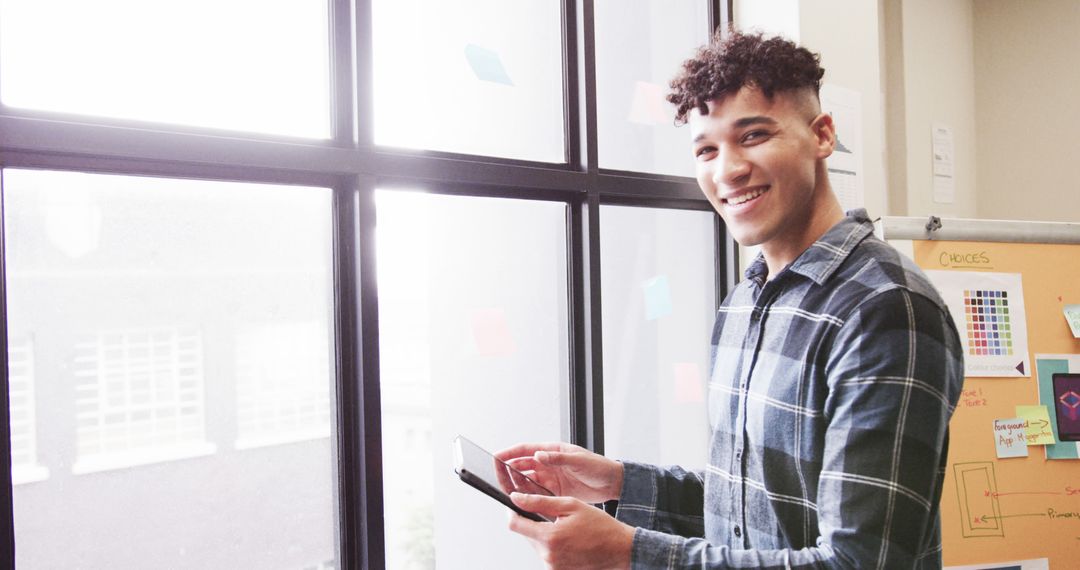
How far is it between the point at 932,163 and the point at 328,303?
241cm

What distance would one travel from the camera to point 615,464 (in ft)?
4.06

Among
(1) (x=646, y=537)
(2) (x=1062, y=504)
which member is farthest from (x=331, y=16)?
(2) (x=1062, y=504)

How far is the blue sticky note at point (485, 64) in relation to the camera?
162 cm

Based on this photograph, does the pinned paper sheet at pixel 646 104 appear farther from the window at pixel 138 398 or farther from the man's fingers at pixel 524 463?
the window at pixel 138 398

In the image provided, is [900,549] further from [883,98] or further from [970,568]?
[883,98]

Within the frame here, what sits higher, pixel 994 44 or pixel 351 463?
pixel 994 44

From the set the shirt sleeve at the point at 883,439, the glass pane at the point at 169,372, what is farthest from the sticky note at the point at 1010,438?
the glass pane at the point at 169,372

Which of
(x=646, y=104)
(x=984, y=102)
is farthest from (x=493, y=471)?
(x=984, y=102)

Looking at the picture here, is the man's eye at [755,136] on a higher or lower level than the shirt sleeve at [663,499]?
higher

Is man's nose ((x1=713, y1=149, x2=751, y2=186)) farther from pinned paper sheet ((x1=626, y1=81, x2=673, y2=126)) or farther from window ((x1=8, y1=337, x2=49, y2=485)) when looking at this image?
window ((x1=8, y1=337, x2=49, y2=485))

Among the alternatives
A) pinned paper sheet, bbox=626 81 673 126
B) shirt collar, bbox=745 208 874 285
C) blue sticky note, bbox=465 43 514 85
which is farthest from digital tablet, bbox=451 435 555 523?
pinned paper sheet, bbox=626 81 673 126

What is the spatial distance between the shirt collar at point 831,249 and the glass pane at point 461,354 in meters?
0.80

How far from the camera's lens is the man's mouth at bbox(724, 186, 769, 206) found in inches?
41.1

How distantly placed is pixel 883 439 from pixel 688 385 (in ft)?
4.24
